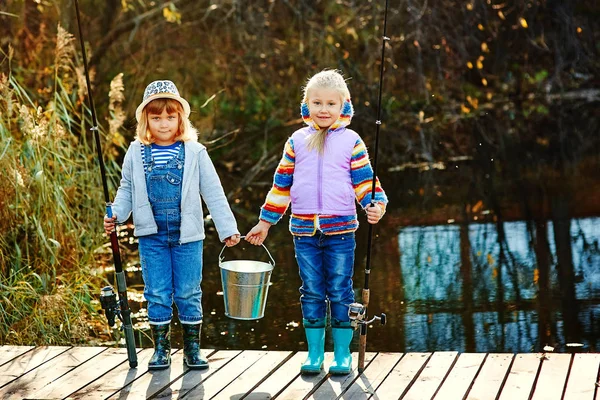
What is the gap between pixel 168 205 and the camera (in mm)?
4211

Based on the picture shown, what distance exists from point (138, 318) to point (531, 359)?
2.76 meters

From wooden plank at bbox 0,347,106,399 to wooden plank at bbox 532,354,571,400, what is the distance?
1787 mm

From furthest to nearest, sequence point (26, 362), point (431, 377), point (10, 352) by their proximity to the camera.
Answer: point (10, 352), point (26, 362), point (431, 377)

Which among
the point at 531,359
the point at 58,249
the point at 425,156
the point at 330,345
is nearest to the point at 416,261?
the point at 330,345

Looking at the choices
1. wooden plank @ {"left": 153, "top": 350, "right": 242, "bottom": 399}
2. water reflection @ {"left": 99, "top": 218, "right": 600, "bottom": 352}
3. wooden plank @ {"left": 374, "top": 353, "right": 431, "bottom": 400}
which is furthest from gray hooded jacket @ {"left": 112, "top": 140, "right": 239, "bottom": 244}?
water reflection @ {"left": 99, "top": 218, "right": 600, "bottom": 352}

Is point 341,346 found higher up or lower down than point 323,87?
lower down

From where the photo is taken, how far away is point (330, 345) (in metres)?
5.65

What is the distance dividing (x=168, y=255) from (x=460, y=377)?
1180mm

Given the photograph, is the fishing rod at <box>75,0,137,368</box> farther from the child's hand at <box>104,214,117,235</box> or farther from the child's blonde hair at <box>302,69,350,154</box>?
the child's blonde hair at <box>302,69,350,154</box>

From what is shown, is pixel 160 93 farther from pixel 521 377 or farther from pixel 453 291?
pixel 453 291

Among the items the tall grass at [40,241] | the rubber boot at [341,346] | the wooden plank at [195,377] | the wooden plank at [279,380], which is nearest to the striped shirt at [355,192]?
the rubber boot at [341,346]

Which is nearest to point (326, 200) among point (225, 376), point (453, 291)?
point (225, 376)

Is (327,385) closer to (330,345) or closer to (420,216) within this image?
(330,345)

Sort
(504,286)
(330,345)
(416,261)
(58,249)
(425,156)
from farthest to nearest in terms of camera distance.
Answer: (425,156)
(416,261)
(504,286)
(58,249)
(330,345)
